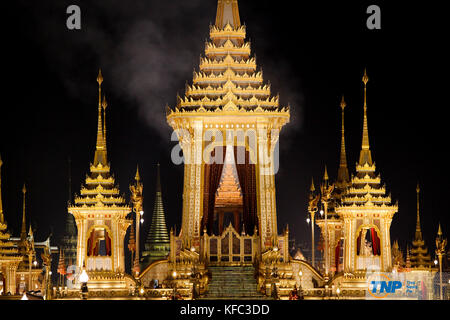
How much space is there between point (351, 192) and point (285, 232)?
288cm

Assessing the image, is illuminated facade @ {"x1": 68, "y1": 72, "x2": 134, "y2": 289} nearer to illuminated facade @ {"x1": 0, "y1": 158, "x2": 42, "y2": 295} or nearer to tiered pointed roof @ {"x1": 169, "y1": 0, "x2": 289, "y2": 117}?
illuminated facade @ {"x1": 0, "y1": 158, "x2": 42, "y2": 295}

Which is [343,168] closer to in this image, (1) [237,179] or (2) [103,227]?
(1) [237,179]

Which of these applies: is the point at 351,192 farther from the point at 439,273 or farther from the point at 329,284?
the point at 439,273

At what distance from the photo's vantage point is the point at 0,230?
159ft

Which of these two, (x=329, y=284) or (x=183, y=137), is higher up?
(x=183, y=137)

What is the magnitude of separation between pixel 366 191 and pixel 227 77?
7.04 meters

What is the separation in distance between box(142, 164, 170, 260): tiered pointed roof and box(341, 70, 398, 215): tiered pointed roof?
48.6 feet

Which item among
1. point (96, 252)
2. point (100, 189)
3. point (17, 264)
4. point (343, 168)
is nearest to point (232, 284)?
point (96, 252)

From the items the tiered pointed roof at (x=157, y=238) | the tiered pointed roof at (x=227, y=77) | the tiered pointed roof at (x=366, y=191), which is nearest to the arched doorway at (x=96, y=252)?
the tiered pointed roof at (x=227, y=77)

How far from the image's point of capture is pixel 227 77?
160 feet

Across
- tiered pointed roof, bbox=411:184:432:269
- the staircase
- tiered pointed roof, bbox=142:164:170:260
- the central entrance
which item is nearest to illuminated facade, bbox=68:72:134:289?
the staircase

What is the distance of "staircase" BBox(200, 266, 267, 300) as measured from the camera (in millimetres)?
43719

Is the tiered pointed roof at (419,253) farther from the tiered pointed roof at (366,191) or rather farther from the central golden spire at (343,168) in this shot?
the tiered pointed roof at (366,191)
